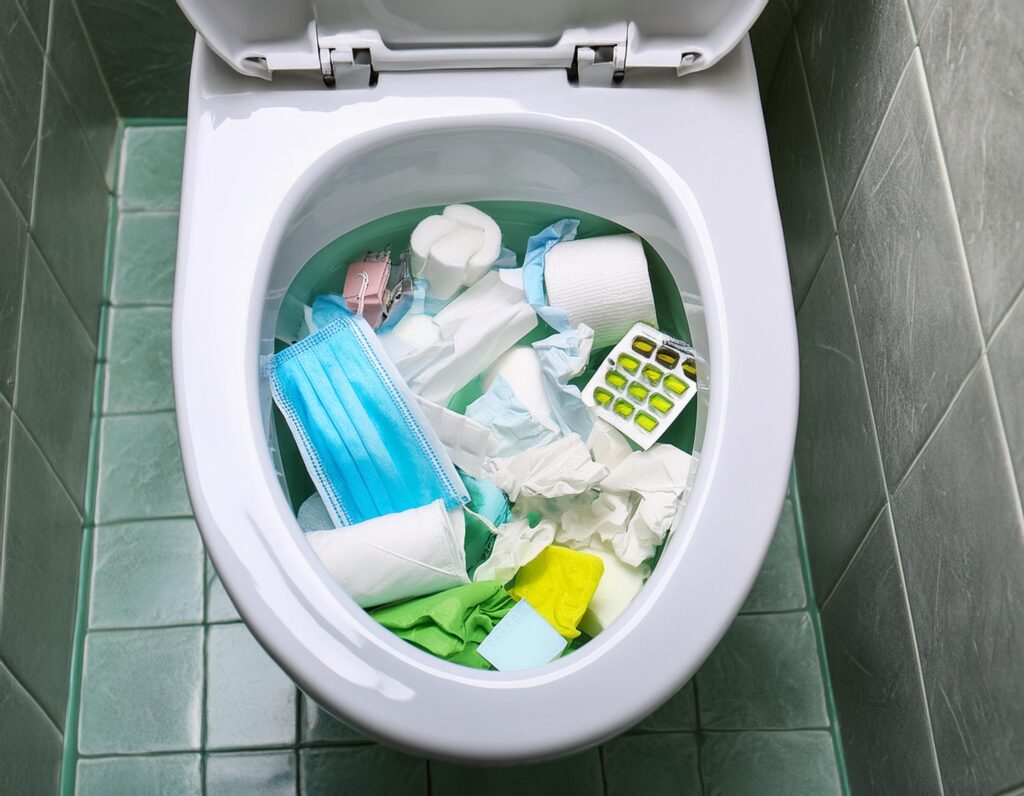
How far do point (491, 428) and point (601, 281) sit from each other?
0.47ft

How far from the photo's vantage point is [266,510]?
63 cm

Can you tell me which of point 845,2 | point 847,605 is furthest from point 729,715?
point 845,2

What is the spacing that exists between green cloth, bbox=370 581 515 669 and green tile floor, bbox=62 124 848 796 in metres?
0.32

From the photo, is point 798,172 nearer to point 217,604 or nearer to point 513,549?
point 513,549

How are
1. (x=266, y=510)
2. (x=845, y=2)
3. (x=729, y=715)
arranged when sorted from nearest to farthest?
(x=266, y=510)
(x=845, y=2)
(x=729, y=715)

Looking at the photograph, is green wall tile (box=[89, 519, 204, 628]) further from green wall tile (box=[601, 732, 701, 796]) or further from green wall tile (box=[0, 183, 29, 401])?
green wall tile (box=[601, 732, 701, 796])

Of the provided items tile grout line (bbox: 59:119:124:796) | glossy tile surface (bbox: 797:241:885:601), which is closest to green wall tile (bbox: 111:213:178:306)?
tile grout line (bbox: 59:119:124:796)

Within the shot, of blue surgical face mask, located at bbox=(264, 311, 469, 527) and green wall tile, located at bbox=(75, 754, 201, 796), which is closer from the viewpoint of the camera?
blue surgical face mask, located at bbox=(264, 311, 469, 527)

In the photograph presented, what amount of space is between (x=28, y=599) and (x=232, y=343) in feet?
1.30

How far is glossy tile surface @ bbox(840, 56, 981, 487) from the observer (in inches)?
27.0

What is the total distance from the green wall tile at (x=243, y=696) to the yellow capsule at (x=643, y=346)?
48 centimetres

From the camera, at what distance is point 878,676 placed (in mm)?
872

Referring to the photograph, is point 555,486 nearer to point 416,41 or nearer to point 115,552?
point 416,41

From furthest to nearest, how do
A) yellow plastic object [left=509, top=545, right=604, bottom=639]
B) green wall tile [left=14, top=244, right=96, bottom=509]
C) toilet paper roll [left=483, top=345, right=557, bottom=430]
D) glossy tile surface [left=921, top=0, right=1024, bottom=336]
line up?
1. green wall tile [left=14, top=244, right=96, bottom=509]
2. toilet paper roll [left=483, top=345, right=557, bottom=430]
3. yellow plastic object [left=509, top=545, right=604, bottom=639]
4. glossy tile surface [left=921, top=0, right=1024, bottom=336]
